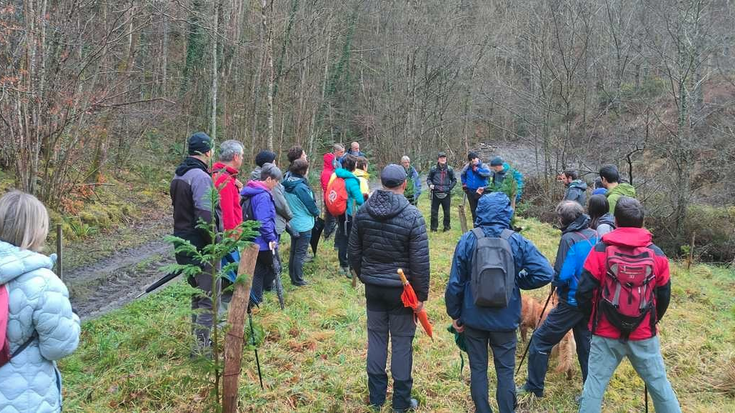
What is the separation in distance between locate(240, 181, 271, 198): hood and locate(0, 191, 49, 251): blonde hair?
3618 millimetres

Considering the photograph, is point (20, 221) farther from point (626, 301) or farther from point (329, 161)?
point (329, 161)

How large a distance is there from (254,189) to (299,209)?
4.94ft

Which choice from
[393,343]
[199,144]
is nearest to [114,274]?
[199,144]

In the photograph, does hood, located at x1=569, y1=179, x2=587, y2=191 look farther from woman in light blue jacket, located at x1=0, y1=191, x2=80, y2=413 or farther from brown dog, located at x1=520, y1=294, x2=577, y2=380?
woman in light blue jacket, located at x1=0, y1=191, x2=80, y2=413

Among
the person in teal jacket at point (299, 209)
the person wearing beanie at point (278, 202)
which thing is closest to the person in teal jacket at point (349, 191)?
the person in teal jacket at point (299, 209)

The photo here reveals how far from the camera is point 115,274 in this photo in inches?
336

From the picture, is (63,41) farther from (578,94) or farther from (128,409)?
(578,94)

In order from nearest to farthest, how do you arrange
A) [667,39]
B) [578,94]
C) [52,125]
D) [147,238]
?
[52,125] → [147,238] → [667,39] → [578,94]

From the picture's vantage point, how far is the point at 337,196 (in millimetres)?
7883

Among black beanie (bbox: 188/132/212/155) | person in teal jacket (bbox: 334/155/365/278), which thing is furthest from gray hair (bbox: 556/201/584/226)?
person in teal jacket (bbox: 334/155/365/278)

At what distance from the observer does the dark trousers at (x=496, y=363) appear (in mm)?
3852

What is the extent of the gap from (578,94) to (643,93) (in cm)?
239

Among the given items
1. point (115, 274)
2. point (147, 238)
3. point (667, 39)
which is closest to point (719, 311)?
point (667, 39)

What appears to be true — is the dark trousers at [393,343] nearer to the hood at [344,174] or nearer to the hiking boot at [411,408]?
the hiking boot at [411,408]
